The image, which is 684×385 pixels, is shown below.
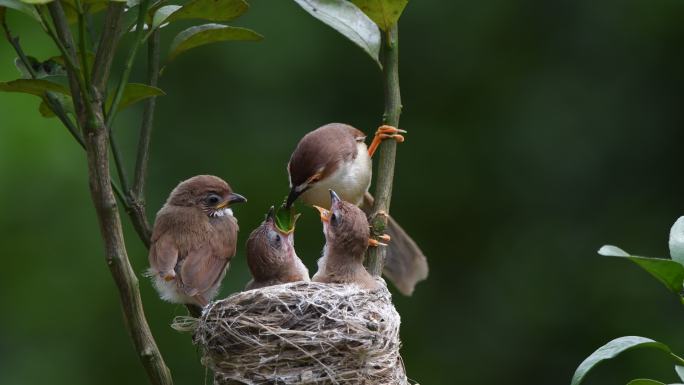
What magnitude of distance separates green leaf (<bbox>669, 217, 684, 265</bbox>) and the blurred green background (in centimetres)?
528

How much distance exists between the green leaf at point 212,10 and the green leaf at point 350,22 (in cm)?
28

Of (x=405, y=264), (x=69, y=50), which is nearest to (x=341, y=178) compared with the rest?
(x=405, y=264)

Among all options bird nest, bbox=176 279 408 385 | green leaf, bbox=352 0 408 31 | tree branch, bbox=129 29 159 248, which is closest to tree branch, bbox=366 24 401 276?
green leaf, bbox=352 0 408 31

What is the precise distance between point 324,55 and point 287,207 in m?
3.67

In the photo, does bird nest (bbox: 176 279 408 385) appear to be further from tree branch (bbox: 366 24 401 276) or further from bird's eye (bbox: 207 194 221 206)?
bird's eye (bbox: 207 194 221 206)

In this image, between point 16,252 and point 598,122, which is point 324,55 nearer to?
point 598,122

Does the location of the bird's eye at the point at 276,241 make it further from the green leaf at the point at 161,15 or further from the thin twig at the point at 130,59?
the thin twig at the point at 130,59

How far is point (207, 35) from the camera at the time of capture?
3461 millimetres

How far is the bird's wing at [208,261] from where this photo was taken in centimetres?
424

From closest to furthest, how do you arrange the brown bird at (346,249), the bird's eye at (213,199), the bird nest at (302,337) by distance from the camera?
1. the bird nest at (302,337)
2. the brown bird at (346,249)
3. the bird's eye at (213,199)

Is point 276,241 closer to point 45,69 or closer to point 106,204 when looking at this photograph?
point 45,69

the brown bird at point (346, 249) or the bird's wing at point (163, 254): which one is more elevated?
the brown bird at point (346, 249)

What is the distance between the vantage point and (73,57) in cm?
282

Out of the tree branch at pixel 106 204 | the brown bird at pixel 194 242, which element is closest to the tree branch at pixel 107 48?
the tree branch at pixel 106 204
